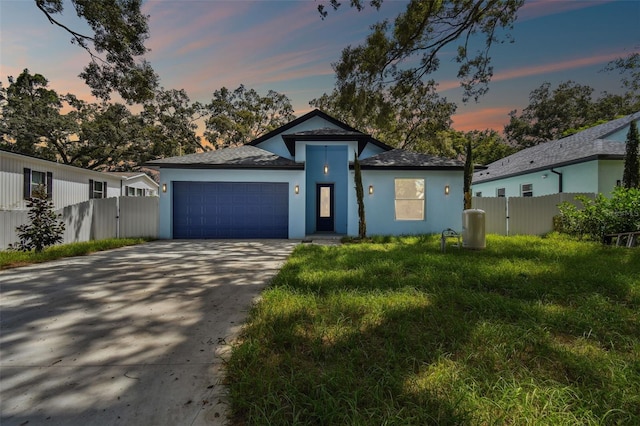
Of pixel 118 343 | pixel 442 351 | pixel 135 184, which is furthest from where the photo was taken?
pixel 135 184

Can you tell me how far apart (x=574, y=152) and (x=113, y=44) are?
1917 centimetres

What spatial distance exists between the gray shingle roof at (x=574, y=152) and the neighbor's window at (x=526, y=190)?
2.66 ft

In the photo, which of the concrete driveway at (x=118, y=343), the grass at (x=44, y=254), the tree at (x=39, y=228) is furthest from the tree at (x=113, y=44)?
the concrete driveway at (x=118, y=343)

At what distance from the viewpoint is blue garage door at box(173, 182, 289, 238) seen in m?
10.9

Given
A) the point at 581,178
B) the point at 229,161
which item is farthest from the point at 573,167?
the point at 229,161

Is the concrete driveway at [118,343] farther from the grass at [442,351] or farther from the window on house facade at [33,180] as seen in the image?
the window on house facade at [33,180]

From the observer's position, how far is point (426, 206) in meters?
11.1

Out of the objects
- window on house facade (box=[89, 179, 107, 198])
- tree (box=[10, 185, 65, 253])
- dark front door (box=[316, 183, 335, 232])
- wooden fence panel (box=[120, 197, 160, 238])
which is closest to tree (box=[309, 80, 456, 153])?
dark front door (box=[316, 183, 335, 232])

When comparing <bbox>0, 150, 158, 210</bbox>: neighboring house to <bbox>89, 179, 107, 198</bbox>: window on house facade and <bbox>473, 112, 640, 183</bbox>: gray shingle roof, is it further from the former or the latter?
<bbox>473, 112, 640, 183</bbox>: gray shingle roof

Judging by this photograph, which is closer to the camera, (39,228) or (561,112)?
(39,228)

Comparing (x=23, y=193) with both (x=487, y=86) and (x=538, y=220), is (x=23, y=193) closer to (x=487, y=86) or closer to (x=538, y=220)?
(x=487, y=86)

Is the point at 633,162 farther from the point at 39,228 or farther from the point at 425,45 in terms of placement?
the point at 39,228

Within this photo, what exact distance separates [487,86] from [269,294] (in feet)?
41.7

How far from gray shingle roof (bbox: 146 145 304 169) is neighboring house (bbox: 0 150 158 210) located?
3.84 meters
